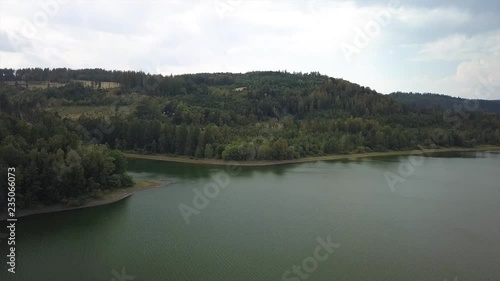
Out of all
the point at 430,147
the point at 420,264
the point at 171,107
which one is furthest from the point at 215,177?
the point at 430,147

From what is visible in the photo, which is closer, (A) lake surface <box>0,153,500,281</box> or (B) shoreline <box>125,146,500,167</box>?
(A) lake surface <box>0,153,500,281</box>

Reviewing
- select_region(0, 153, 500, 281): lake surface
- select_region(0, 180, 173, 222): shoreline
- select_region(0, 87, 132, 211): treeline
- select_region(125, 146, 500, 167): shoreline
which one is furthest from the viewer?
select_region(125, 146, 500, 167): shoreline

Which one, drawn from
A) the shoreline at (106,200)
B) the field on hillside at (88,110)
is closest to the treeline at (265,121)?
the field on hillside at (88,110)

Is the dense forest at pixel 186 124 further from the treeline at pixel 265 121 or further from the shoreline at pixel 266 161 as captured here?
the shoreline at pixel 266 161

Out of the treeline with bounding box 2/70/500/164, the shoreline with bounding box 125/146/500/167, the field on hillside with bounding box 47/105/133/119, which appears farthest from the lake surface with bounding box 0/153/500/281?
the field on hillside with bounding box 47/105/133/119

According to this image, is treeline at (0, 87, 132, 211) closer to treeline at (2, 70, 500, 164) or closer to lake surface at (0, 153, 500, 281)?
lake surface at (0, 153, 500, 281)

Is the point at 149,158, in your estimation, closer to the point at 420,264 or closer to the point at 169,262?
the point at 169,262

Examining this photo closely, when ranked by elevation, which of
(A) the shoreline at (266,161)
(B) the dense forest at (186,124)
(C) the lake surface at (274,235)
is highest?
(B) the dense forest at (186,124)

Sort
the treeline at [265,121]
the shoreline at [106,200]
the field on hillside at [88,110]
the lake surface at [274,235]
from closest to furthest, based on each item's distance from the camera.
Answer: the lake surface at [274,235] < the shoreline at [106,200] < the treeline at [265,121] < the field on hillside at [88,110]
